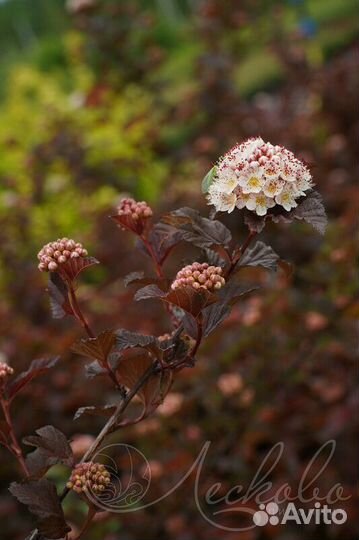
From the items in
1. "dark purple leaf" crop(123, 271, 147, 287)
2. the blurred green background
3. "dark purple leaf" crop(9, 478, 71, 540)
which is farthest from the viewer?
the blurred green background

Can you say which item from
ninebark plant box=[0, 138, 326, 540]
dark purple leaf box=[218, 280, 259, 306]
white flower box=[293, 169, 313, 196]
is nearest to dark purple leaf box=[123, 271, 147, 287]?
ninebark plant box=[0, 138, 326, 540]

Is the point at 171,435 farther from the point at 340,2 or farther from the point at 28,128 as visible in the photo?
the point at 340,2

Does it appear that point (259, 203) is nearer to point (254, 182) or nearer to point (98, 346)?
point (254, 182)

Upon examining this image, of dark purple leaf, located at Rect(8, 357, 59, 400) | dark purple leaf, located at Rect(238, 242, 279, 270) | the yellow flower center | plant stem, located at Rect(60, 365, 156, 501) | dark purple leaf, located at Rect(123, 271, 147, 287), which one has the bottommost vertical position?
plant stem, located at Rect(60, 365, 156, 501)

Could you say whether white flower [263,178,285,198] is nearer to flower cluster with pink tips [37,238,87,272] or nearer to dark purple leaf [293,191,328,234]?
dark purple leaf [293,191,328,234]

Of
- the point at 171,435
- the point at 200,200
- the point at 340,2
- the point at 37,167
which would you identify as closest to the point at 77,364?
the point at 171,435

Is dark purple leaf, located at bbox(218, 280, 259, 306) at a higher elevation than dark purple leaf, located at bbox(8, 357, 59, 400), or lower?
higher
